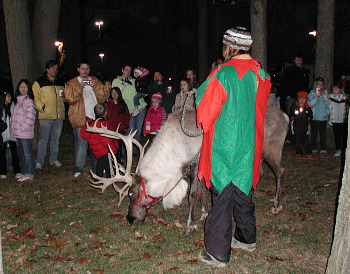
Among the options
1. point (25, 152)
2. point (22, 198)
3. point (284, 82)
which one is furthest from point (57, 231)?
point (284, 82)

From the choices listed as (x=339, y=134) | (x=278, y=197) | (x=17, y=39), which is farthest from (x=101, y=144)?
(x=339, y=134)

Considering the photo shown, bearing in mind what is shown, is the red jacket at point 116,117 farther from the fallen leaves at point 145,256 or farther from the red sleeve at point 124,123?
the fallen leaves at point 145,256

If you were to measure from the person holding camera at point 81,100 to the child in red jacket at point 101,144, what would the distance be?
1.59ft

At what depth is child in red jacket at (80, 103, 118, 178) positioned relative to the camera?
6.46 m

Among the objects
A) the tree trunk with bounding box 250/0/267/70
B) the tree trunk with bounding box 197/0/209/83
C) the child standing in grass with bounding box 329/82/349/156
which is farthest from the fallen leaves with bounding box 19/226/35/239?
the tree trunk with bounding box 197/0/209/83

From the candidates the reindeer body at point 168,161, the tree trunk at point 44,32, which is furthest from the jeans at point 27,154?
the tree trunk at point 44,32

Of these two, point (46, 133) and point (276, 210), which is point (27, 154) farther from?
point (276, 210)

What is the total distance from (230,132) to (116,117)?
4656 mm

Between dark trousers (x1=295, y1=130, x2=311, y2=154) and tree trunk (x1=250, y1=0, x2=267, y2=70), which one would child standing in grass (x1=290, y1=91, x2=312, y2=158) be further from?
tree trunk (x1=250, y1=0, x2=267, y2=70)

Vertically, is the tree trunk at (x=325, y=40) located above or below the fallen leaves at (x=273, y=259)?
above

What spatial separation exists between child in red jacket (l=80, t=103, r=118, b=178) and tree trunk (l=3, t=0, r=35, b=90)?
328 cm

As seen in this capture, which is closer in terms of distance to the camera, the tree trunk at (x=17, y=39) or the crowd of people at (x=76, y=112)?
the crowd of people at (x=76, y=112)

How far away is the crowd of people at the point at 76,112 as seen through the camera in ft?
22.2

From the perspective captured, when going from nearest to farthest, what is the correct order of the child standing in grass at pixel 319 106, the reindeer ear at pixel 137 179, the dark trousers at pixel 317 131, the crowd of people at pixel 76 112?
the reindeer ear at pixel 137 179, the crowd of people at pixel 76 112, the child standing in grass at pixel 319 106, the dark trousers at pixel 317 131
